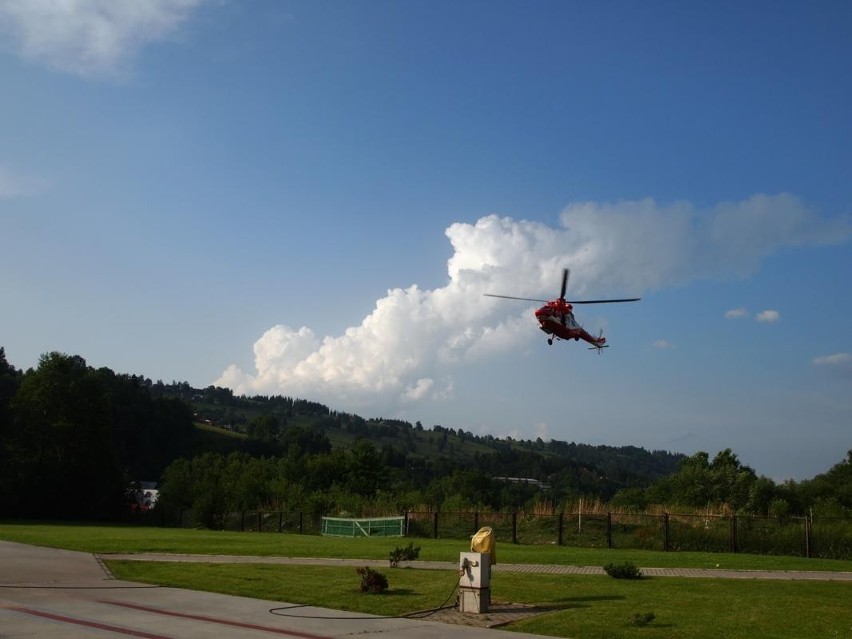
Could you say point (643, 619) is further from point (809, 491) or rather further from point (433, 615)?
point (809, 491)

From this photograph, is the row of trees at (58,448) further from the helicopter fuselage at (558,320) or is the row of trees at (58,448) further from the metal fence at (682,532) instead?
the helicopter fuselage at (558,320)

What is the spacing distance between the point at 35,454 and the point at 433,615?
2680 inches

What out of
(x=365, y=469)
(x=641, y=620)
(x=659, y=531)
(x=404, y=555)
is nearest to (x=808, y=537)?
(x=659, y=531)

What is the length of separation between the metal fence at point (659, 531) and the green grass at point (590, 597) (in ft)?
42.7

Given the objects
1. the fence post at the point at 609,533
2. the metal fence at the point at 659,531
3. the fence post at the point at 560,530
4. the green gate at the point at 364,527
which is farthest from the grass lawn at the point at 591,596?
the green gate at the point at 364,527

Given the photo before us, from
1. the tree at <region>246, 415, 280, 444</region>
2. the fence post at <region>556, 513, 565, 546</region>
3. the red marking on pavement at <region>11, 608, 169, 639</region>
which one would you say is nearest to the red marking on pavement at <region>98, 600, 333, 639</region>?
the red marking on pavement at <region>11, 608, 169, 639</region>

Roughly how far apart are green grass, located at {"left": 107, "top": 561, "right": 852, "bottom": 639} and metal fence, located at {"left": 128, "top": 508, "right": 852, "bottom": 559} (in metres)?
13.0

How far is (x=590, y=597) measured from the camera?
49.4 feet

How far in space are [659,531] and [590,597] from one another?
19.6 metres

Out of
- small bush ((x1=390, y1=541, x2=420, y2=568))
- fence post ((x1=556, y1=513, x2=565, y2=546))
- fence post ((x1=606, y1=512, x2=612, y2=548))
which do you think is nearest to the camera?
small bush ((x1=390, y1=541, x2=420, y2=568))

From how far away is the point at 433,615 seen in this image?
1337cm

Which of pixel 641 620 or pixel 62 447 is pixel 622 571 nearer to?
pixel 641 620

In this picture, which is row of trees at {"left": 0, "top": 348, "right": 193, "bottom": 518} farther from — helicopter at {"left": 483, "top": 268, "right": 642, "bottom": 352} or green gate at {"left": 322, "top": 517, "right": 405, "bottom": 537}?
helicopter at {"left": 483, "top": 268, "right": 642, "bottom": 352}

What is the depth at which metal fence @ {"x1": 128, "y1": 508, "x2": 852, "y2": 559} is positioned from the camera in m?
30.5
